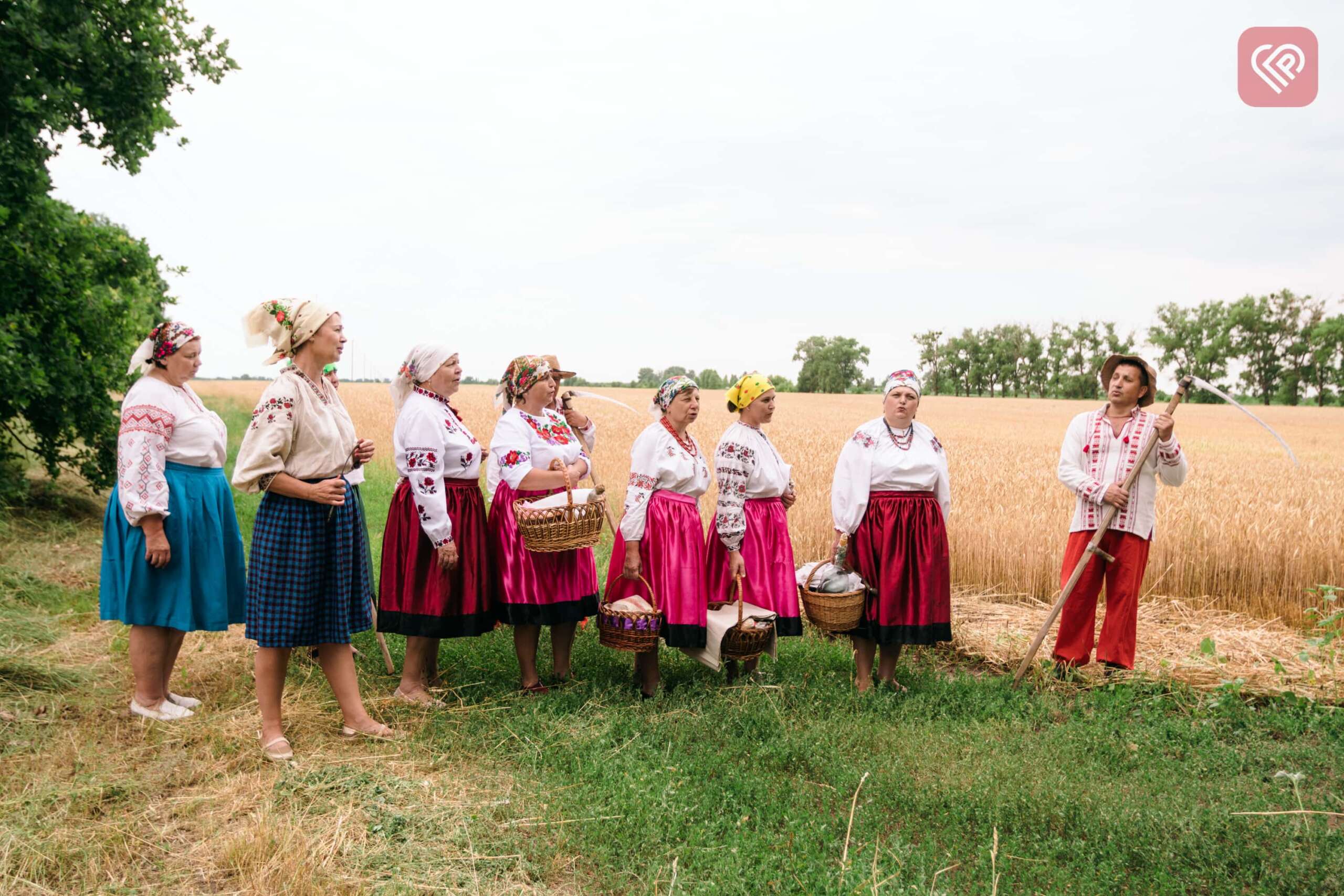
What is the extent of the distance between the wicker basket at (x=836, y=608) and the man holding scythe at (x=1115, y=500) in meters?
1.58

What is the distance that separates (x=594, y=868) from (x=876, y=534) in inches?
107

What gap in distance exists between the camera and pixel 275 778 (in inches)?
157

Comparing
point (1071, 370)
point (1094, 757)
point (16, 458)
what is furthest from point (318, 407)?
point (1071, 370)

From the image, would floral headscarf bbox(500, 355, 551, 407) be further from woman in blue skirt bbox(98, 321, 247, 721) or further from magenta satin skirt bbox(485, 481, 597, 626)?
woman in blue skirt bbox(98, 321, 247, 721)

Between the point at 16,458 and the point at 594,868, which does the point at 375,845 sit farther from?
the point at 16,458

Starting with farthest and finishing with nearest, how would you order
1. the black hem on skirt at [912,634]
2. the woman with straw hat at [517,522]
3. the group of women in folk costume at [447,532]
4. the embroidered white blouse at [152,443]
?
1. the black hem on skirt at [912,634]
2. the woman with straw hat at [517,522]
3. the embroidered white blouse at [152,443]
4. the group of women in folk costume at [447,532]

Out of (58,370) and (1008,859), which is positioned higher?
(58,370)

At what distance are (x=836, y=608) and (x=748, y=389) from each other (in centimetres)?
140

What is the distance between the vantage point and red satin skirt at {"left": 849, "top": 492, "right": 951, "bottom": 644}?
532 centimetres

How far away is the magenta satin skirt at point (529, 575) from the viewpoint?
5.05m

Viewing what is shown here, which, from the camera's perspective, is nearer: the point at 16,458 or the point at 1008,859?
the point at 1008,859

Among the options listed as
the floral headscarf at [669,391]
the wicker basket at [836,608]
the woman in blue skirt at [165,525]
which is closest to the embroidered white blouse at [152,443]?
the woman in blue skirt at [165,525]

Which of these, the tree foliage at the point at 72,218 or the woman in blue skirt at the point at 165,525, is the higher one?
the tree foliage at the point at 72,218

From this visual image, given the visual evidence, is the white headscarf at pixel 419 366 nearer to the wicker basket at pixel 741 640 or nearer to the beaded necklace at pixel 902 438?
the wicker basket at pixel 741 640
